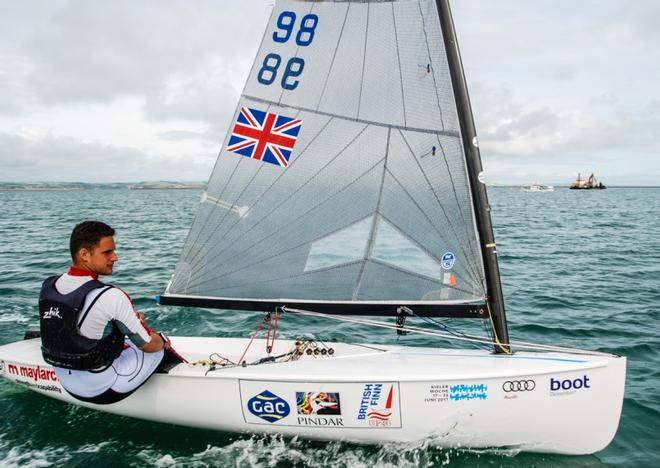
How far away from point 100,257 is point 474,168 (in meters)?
3.11

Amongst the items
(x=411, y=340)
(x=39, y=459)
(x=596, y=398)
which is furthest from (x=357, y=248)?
(x=39, y=459)

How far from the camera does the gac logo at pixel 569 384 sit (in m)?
3.59

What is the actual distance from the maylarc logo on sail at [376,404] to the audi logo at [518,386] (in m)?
0.91

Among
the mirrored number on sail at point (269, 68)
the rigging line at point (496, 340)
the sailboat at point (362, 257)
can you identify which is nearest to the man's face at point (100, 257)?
the sailboat at point (362, 257)

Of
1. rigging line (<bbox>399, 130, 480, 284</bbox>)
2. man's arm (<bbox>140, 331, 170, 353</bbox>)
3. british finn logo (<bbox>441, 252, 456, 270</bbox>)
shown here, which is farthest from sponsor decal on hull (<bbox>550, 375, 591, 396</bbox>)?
man's arm (<bbox>140, 331, 170, 353</bbox>)

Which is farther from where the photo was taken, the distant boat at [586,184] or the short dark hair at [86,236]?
the distant boat at [586,184]

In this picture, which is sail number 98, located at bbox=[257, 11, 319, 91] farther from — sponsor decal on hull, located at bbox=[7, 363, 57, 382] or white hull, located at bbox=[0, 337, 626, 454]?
sponsor decal on hull, located at bbox=[7, 363, 57, 382]

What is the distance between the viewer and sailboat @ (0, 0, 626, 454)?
12.2ft

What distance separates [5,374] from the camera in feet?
15.3

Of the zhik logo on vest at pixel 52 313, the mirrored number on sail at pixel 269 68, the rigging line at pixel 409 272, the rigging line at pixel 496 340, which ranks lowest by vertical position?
the rigging line at pixel 496 340

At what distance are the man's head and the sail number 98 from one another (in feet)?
6.42

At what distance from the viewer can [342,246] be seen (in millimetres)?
4422

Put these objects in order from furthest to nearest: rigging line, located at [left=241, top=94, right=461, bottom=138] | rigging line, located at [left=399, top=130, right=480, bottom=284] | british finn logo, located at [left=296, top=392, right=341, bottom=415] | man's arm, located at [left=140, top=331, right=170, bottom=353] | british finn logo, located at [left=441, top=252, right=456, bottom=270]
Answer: british finn logo, located at [left=441, top=252, right=456, bottom=270] → rigging line, located at [left=399, top=130, right=480, bottom=284] → rigging line, located at [left=241, top=94, right=461, bottom=138] → british finn logo, located at [left=296, top=392, right=341, bottom=415] → man's arm, located at [left=140, top=331, right=170, bottom=353]

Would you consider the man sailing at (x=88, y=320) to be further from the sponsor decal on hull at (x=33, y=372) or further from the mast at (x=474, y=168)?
the mast at (x=474, y=168)
